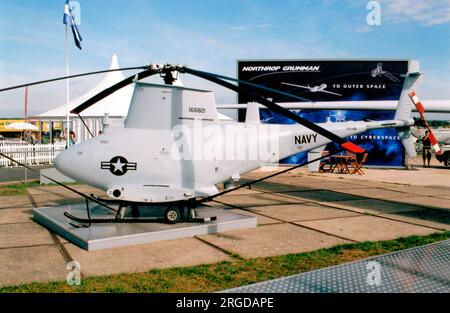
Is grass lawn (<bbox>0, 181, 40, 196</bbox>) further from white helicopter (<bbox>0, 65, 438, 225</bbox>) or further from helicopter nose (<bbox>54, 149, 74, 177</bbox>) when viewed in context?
white helicopter (<bbox>0, 65, 438, 225</bbox>)

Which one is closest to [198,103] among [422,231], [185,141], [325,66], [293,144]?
[185,141]

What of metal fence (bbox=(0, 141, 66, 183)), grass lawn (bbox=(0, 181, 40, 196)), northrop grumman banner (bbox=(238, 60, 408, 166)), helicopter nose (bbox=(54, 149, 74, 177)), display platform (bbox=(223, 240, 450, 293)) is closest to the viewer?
display platform (bbox=(223, 240, 450, 293))

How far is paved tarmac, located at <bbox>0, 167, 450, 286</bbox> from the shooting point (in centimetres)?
643

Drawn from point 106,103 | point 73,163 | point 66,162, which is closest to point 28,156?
point 106,103

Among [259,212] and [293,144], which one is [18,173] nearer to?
[259,212]

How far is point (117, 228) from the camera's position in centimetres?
785

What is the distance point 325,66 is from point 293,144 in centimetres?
1478

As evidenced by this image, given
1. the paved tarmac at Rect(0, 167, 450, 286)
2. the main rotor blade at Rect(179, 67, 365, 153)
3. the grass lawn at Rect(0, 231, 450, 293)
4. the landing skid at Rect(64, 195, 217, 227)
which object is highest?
the main rotor blade at Rect(179, 67, 365, 153)

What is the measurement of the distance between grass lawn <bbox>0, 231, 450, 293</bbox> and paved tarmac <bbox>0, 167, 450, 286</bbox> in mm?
323

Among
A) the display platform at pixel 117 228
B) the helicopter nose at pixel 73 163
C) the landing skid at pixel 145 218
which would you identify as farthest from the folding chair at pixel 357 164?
the helicopter nose at pixel 73 163

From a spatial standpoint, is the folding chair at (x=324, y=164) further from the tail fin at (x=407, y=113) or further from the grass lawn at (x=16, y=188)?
the grass lawn at (x=16, y=188)

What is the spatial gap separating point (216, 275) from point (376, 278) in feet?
7.39

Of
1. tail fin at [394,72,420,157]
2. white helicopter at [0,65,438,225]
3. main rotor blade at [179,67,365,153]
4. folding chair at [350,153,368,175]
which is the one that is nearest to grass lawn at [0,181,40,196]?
white helicopter at [0,65,438,225]

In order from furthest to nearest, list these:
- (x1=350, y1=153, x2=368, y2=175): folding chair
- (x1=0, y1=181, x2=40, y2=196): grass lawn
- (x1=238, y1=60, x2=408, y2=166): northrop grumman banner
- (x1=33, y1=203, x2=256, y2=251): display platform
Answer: (x1=238, y1=60, x2=408, y2=166): northrop grumman banner → (x1=350, y1=153, x2=368, y2=175): folding chair → (x1=0, y1=181, x2=40, y2=196): grass lawn → (x1=33, y1=203, x2=256, y2=251): display platform
